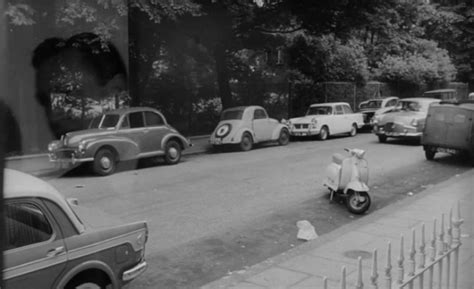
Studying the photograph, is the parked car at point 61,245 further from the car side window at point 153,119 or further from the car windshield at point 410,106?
the car windshield at point 410,106

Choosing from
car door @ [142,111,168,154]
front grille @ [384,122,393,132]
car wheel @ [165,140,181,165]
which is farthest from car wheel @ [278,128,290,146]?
car door @ [142,111,168,154]

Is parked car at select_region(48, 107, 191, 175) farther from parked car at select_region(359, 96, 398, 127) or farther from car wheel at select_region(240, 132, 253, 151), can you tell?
parked car at select_region(359, 96, 398, 127)

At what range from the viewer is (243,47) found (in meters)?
17.6

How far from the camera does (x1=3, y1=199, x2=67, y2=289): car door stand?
3123 millimetres

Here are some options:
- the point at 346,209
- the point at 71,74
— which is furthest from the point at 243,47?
the point at 346,209

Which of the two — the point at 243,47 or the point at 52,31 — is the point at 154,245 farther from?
the point at 243,47

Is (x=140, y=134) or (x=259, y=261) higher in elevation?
(x=140, y=134)

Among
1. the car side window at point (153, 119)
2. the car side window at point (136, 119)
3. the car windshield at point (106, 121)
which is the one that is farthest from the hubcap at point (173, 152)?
the car windshield at point (106, 121)

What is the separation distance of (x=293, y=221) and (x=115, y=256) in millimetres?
3278

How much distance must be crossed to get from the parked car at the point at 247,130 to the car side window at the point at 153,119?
235 cm

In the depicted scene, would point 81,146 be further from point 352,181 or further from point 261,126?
point 261,126

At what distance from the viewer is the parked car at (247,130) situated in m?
14.0

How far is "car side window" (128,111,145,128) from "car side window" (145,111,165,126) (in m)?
0.17

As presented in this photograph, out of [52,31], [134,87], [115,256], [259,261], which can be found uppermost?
[52,31]
